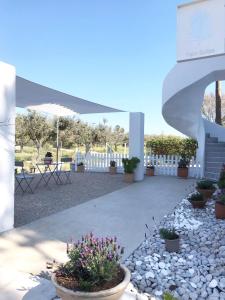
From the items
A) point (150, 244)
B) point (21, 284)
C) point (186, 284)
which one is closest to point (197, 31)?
point (150, 244)

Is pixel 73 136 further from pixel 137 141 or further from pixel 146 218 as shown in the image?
pixel 146 218

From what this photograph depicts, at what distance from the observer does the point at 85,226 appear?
482cm

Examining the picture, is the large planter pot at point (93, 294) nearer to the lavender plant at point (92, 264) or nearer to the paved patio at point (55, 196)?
the lavender plant at point (92, 264)

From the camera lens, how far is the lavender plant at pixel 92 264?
2146 millimetres

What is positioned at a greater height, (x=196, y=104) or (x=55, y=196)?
(x=196, y=104)

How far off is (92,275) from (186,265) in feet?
5.14

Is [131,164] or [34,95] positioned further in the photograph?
[131,164]

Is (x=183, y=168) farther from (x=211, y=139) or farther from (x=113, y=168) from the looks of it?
(x=113, y=168)

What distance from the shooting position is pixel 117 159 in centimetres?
1239

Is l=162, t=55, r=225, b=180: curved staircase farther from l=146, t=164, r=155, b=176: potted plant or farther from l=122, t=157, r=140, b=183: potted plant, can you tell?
l=122, t=157, r=140, b=183: potted plant

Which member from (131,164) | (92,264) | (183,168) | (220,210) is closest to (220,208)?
(220,210)

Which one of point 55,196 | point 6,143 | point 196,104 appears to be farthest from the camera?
point 196,104

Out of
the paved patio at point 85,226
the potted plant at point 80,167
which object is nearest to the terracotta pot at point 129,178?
the paved patio at point 85,226

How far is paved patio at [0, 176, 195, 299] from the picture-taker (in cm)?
354
